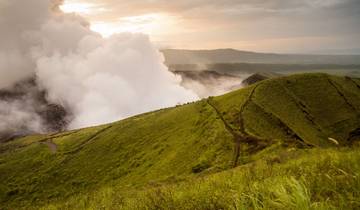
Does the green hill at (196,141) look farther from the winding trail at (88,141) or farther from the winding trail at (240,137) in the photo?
the winding trail at (88,141)

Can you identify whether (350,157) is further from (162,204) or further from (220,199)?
(162,204)

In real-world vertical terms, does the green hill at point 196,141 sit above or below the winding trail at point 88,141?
above

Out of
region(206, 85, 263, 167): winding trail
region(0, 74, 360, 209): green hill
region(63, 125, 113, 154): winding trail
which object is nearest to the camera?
region(206, 85, 263, 167): winding trail

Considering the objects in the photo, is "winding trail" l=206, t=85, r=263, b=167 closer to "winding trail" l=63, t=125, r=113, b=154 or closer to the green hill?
the green hill

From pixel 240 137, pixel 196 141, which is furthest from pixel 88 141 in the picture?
pixel 240 137

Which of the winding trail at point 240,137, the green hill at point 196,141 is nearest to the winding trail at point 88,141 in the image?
the green hill at point 196,141

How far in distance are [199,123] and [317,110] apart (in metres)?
30.0

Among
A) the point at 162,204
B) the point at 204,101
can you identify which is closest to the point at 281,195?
the point at 162,204

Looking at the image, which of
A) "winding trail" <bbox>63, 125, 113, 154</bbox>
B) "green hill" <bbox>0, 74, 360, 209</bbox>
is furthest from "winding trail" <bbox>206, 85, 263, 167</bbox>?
"winding trail" <bbox>63, 125, 113, 154</bbox>

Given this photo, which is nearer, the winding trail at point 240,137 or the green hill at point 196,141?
the winding trail at point 240,137

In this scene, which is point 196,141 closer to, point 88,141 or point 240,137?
point 240,137

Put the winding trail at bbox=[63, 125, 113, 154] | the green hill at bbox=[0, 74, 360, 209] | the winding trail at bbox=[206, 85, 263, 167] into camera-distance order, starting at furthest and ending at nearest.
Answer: the winding trail at bbox=[63, 125, 113, 154] < the green hill at bbox=[0, 74, 360, 209] < the winding trail at bbox=[206, 85, 263, 167]

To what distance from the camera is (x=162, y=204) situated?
788 cm

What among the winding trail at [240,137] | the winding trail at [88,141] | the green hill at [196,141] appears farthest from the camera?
the winding trail at [88,141]
